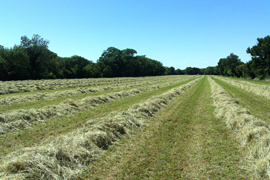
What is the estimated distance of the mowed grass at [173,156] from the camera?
5.03 metres

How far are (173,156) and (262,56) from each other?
71.2 meters

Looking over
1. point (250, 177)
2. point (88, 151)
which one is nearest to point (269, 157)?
point (250, 177)

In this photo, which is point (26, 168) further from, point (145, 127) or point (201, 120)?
point (201, 120)

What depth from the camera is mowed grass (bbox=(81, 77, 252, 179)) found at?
5031mm

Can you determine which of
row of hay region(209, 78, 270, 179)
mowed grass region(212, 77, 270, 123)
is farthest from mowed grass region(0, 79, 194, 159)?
mowed grass region(212, 77, 270, 123)

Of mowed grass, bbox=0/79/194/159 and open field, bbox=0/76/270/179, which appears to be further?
mowed grass, bbox=0/79/194/159

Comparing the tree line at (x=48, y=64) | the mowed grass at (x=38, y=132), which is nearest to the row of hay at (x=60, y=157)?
the mowed grass at (x=38, y=132)

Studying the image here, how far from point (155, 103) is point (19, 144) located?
10013mm

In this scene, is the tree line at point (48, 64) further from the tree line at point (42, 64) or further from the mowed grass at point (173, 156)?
the mowed grass at point (173, 156)

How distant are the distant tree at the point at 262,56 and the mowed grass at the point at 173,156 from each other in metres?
64.0

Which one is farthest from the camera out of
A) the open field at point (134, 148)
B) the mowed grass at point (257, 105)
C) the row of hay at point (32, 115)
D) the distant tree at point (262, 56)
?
the distant tree at point (262, 56)

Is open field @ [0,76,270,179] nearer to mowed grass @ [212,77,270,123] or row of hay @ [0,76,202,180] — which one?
row of hay @ [0,76,202,180]

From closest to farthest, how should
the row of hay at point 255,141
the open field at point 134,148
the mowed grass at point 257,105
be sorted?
the open field at point 134,148 < the row of hay at point 255,141 < the mowed grass at point 257,105

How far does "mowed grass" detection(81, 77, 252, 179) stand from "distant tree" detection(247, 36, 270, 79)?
210 feet
